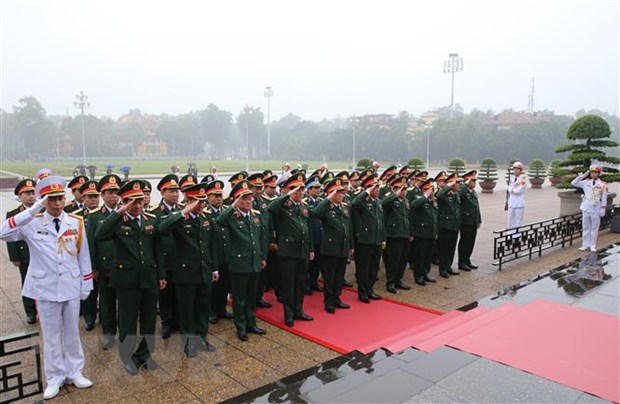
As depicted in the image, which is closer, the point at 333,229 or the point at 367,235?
the point at 333,229

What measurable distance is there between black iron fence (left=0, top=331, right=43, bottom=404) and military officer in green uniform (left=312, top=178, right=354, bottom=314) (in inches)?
121

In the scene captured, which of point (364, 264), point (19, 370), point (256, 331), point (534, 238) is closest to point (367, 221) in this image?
point (364, 264)

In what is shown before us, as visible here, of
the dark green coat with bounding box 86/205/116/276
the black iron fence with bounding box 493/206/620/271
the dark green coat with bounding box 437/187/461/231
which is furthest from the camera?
the black iron fence with bounding box 493/206/620/271

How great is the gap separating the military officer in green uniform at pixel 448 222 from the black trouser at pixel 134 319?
4.62 meters

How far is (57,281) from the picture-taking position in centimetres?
357

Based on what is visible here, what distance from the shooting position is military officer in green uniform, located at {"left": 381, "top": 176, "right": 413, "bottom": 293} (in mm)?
6434

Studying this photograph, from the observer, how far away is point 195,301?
462 cm

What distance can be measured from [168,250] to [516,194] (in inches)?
282

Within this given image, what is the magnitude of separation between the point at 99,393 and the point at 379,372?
7.15ft

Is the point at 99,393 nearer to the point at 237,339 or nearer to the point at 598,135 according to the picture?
the point at 237,339

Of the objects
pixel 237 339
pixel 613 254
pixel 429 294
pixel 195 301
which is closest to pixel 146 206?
pixel 195 301

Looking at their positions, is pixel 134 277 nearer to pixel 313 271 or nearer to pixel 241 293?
pixel 241 293

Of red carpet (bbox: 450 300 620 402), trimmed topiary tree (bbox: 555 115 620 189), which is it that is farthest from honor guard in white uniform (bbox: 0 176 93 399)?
trimmed topiary tree (bbox: 555 115 620 189)

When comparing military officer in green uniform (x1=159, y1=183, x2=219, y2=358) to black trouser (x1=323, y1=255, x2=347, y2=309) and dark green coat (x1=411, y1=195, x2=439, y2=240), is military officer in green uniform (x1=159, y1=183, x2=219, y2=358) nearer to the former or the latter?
black trouser (x1=323, y1=255, x2=347, y2=309)
